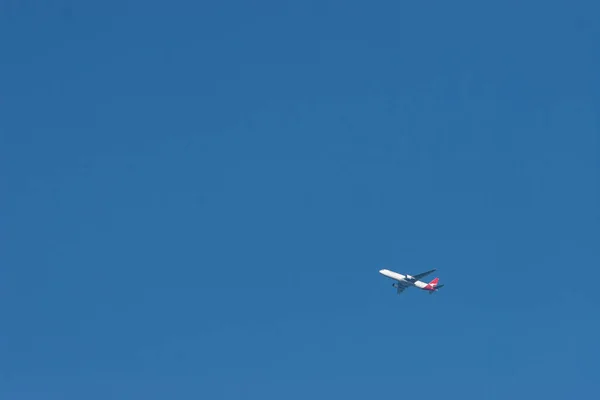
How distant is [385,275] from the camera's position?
530 feet

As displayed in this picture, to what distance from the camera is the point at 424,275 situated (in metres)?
158

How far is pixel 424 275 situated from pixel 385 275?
6.82m
